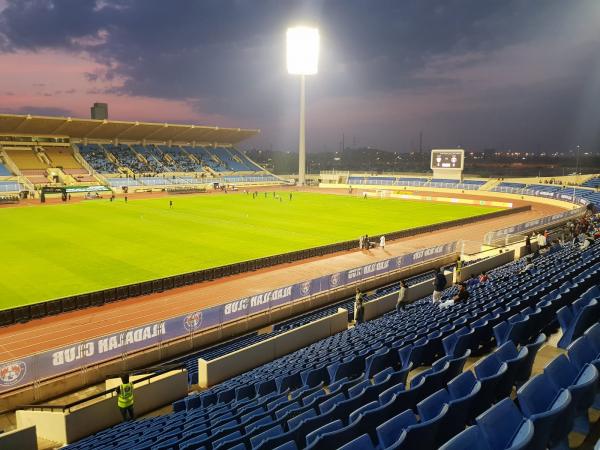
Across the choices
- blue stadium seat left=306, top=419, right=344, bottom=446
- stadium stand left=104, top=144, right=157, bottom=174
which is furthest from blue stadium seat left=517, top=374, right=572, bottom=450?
stadium stand left=104, top=144, right=157, bottom=174

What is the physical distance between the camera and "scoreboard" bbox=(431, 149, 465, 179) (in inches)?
3177

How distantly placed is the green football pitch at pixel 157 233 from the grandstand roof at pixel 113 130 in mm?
25486

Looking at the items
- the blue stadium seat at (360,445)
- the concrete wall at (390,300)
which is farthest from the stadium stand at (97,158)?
the blue stadium seat at (360,445)

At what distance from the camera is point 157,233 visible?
1550 inches

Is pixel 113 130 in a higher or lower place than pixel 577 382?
higher

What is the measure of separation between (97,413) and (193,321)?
5.93 m

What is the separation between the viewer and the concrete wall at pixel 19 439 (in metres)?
9.58

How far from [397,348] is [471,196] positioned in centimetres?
7396

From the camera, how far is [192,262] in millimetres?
29891

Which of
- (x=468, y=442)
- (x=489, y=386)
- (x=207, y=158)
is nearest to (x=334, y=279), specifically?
(x=489, y=386)

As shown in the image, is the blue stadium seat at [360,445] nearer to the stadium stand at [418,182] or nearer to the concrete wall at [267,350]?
the concrete wall at [267,350]

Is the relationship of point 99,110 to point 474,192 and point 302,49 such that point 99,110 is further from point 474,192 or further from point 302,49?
point 474,192

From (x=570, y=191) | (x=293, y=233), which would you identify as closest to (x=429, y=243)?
(x=293, y=233)

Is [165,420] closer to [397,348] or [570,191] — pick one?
[397,348]
